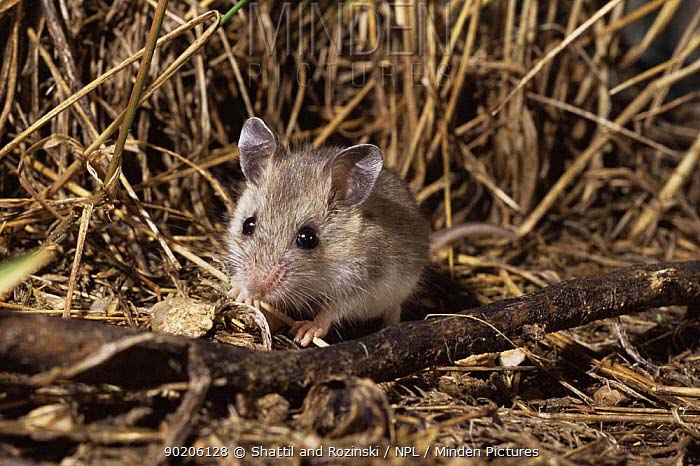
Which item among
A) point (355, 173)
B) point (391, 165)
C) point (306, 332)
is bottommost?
point (306, 332)

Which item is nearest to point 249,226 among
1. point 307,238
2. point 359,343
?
point 307,238

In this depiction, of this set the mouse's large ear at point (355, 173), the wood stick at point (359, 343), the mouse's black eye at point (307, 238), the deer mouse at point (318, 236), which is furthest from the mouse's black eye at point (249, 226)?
the wood stick at point (359, 343)

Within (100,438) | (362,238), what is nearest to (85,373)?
(100,438)

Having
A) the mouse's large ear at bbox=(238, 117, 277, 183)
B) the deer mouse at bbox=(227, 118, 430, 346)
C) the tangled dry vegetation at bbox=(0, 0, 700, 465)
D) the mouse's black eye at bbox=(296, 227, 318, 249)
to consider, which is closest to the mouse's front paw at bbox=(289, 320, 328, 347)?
the deer mouse at bbox=(227, 118, 430, 346)

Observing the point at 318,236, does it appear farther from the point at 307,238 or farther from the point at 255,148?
the point at 255,148

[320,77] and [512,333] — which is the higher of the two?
[320,77]

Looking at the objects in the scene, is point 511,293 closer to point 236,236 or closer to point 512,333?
point 512,333

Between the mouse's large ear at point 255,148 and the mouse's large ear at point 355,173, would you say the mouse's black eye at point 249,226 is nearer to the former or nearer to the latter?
the mouse's large ear at point 255,148
